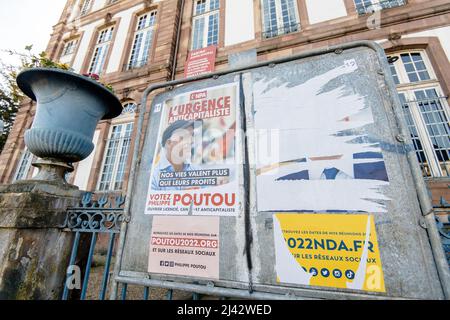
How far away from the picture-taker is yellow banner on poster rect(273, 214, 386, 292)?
3.43 feet

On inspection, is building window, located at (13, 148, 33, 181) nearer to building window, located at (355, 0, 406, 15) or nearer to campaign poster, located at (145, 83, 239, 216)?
campaign poster, located at (145, 83, 239, 216)

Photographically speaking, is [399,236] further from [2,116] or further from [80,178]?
[2,116]

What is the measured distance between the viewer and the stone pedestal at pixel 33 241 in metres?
1.57

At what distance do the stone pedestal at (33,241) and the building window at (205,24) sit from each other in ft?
26.4

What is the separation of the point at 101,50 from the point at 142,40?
104 inches

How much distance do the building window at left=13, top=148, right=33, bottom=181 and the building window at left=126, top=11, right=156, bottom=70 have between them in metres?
6.51

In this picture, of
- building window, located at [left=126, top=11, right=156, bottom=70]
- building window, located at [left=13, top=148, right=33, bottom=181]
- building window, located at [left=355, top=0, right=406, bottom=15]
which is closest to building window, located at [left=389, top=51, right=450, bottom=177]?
building window, located at [left=355, top=0, right=406, bottom=15]

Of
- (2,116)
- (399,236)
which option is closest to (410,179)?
(399,236)

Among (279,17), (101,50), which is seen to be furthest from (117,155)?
(279,17)

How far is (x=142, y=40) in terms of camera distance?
9.37 metres

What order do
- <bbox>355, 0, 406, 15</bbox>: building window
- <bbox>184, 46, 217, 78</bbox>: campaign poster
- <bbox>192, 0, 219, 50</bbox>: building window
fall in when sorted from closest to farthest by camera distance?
<bbox>355, 0, 406, 15</bbox>: building window, <bbox>184, 46, 217, 78</bbox>: campaign poster, <bbox>192, 0, 219, 50</bbox>: building window

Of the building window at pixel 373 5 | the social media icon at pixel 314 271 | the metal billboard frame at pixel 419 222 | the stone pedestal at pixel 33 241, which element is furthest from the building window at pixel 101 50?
the social media icon at pixel 314 271

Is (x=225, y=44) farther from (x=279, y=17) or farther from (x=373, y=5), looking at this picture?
(x=373, y=5)

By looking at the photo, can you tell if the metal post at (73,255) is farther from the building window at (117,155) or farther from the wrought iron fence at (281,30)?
the wrought iron fence at (281,30)
